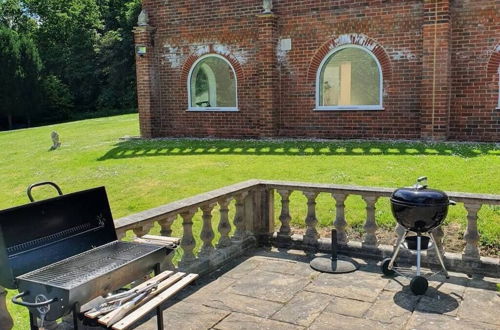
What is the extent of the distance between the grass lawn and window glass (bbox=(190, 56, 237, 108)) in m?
1.82

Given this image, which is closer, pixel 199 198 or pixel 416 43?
pixel 199 198

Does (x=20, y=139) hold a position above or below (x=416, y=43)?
below

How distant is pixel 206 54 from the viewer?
15.5 m

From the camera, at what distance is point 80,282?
2.75 metres

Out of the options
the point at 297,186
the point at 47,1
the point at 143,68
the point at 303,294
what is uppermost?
the point at 47,1

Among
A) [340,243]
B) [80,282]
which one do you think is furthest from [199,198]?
[80,282]

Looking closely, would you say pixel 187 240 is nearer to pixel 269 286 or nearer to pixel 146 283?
pixel 269 286

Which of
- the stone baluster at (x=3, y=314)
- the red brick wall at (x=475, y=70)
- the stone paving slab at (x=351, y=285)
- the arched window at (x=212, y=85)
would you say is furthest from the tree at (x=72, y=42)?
the stone baluster at (x=3, y=314)

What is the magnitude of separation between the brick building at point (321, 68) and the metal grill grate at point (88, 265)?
10719 millimetres

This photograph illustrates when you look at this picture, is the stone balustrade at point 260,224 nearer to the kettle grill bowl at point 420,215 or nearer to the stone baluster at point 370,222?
the stone baluster at point 370,222

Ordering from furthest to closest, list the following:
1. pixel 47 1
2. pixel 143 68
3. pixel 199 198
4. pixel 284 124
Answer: pixel 47 1 → pixel 143 68 → pixel 284 124 → pixel 199 198

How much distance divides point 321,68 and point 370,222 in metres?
9.18

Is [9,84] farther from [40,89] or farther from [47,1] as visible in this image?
[47,1]

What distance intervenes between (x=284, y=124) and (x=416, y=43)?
4.21 m
